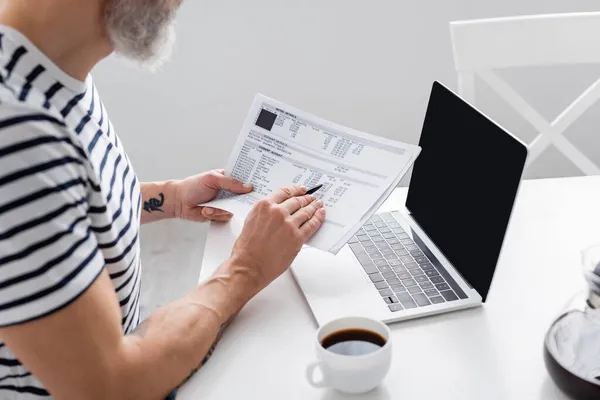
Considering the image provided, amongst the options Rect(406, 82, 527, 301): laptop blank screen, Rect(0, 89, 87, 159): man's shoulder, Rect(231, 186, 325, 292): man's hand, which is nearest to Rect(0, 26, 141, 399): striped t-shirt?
Rect(0, 89, 87, 159): man's shoulder

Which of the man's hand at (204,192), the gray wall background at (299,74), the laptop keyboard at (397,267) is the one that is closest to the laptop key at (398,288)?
the laptop keyboard at (397,267)

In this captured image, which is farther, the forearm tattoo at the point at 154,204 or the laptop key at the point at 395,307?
the forearm tattoo at the point at 154,204

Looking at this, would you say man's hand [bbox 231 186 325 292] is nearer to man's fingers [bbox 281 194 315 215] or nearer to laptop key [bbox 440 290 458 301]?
man's fingers [bbox 281 194 315 215]

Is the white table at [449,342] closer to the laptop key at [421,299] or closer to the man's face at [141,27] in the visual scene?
the laptop key at [421,299]

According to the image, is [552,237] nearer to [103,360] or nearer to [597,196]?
[597,196]

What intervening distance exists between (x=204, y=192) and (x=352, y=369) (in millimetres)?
527

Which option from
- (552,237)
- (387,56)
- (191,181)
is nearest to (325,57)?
(387,56)

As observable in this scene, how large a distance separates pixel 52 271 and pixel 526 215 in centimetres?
79

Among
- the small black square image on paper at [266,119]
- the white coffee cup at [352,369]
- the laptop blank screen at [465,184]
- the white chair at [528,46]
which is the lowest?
the white coffee cup at [352,369]

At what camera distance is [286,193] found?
106 cm

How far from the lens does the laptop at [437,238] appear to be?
35.7 inches

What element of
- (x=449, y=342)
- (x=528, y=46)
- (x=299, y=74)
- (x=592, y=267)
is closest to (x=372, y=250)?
(x=449, y=342)

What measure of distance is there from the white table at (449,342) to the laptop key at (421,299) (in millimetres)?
25

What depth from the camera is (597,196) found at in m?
1.21
